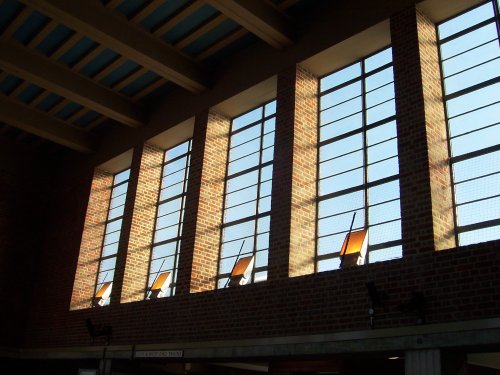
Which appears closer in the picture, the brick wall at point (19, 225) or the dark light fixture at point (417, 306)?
the dark light fixture at point (417, 306)

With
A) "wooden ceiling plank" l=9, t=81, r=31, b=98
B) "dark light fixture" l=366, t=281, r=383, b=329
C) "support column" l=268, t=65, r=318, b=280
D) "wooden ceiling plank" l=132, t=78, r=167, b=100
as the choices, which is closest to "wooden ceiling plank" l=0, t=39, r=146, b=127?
"wooden ceiling plank" l=132, t=78, r=167, b=100

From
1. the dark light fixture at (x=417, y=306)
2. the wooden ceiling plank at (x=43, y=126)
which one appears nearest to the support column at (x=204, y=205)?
the wooden ceiling plank at (x=43, y=126)

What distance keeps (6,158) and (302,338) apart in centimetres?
1123

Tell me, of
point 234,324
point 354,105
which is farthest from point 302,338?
point 354,105

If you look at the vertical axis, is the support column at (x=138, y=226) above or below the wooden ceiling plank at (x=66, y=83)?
below

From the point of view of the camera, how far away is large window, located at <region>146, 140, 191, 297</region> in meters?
12.5

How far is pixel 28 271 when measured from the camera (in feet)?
52.3

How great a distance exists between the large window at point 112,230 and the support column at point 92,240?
0.13 meters

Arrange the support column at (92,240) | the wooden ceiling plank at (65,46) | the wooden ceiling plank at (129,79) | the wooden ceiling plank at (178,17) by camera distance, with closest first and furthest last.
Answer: the wooden ceiling plank at (178,17), the wooden ceiling plank at (65,46), the wooden ceiling plank at (129,79), the support column at (92,240)

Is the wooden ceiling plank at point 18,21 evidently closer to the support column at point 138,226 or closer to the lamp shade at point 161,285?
the support column at point 138,226

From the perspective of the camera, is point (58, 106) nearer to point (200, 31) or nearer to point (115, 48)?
point (115, 48)

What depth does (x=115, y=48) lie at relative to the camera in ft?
36.9

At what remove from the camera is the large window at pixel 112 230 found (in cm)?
1420

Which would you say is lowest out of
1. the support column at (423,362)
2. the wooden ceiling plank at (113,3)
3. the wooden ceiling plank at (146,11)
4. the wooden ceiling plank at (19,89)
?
the support column at (423,362)
